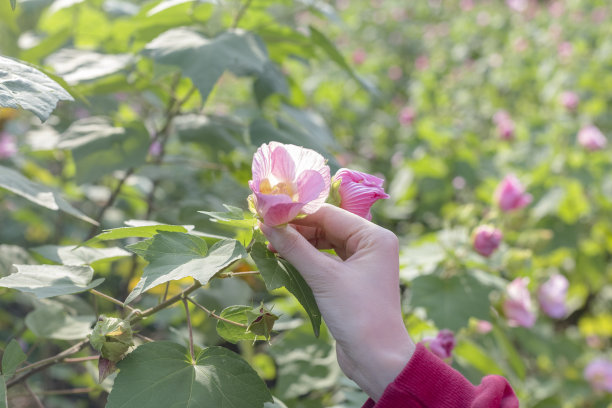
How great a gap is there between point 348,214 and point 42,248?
51 cm

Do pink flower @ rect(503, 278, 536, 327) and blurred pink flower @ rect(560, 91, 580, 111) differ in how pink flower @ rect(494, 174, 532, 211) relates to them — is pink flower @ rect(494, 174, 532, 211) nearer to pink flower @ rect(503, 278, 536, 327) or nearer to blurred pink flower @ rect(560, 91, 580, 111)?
pink flower @ rect(503, 278, 536, 327)

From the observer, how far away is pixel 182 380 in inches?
25.2

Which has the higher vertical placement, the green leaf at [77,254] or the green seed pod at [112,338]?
the green seed pod at [112,338]

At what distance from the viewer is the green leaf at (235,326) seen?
679mm

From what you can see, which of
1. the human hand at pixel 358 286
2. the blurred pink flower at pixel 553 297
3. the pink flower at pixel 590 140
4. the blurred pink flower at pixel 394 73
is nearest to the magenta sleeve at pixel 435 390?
the human hand at pixel 358 286

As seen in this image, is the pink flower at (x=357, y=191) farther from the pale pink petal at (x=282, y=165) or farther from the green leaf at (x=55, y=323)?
the green leaf at (x=55, y=323)

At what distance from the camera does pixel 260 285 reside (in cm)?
188

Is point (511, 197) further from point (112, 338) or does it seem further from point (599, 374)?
point (112, 338)

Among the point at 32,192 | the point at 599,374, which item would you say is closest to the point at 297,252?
the point at 32,192

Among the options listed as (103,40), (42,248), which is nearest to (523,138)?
(103,40)

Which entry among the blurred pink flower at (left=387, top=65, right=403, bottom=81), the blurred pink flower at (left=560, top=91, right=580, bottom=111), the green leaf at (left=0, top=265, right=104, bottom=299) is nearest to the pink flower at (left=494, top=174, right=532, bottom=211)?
the green leaf at (left=0, top=265, right=104, bottom=299)

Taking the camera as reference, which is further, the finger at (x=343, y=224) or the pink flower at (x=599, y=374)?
the pink flower at (x=599, y=374)

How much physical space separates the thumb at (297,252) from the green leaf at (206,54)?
1.24 ft

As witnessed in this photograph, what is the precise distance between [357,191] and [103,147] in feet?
2.06
